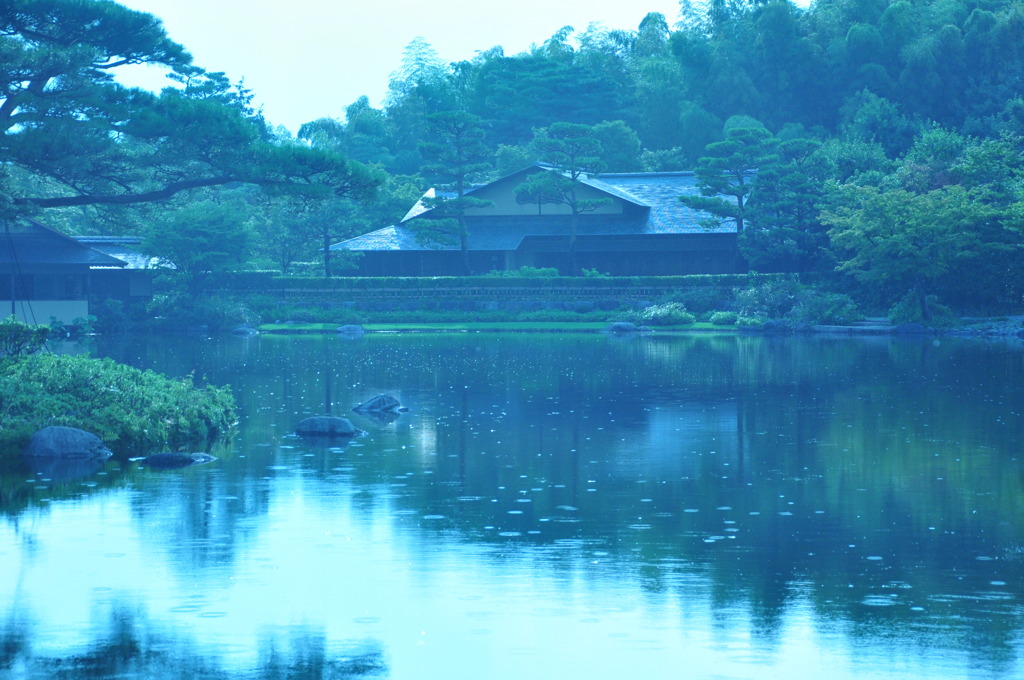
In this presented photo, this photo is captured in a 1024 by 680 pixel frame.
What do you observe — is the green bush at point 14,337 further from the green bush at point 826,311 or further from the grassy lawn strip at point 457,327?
the green bush at point 826,311

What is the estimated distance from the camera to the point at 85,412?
20031mm

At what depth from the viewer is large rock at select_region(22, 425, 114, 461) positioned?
62.1 ft

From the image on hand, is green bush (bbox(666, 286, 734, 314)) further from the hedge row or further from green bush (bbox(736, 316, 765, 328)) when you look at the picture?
green bush (bbox(736, 316, 765, 328))

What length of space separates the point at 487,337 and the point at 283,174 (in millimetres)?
27527

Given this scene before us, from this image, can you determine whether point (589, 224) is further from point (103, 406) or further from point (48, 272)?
point (103, 406)

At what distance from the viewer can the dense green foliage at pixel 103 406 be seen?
64.0 ft

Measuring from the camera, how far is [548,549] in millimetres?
12727

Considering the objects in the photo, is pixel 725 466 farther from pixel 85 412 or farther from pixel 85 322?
pixel 85 322

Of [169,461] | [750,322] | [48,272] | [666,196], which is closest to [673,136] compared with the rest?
[666,196]

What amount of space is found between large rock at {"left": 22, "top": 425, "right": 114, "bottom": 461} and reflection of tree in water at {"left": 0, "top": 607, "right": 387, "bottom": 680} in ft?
30.4

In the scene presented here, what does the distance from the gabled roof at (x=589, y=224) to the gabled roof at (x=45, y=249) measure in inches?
518

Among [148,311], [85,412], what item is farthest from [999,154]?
[85,412]

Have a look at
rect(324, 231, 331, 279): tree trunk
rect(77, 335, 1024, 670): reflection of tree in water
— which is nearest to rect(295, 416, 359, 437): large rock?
rect(77, 335, 1024, 670): reflection of tree in water

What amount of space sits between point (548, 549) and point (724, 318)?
1658 inches
